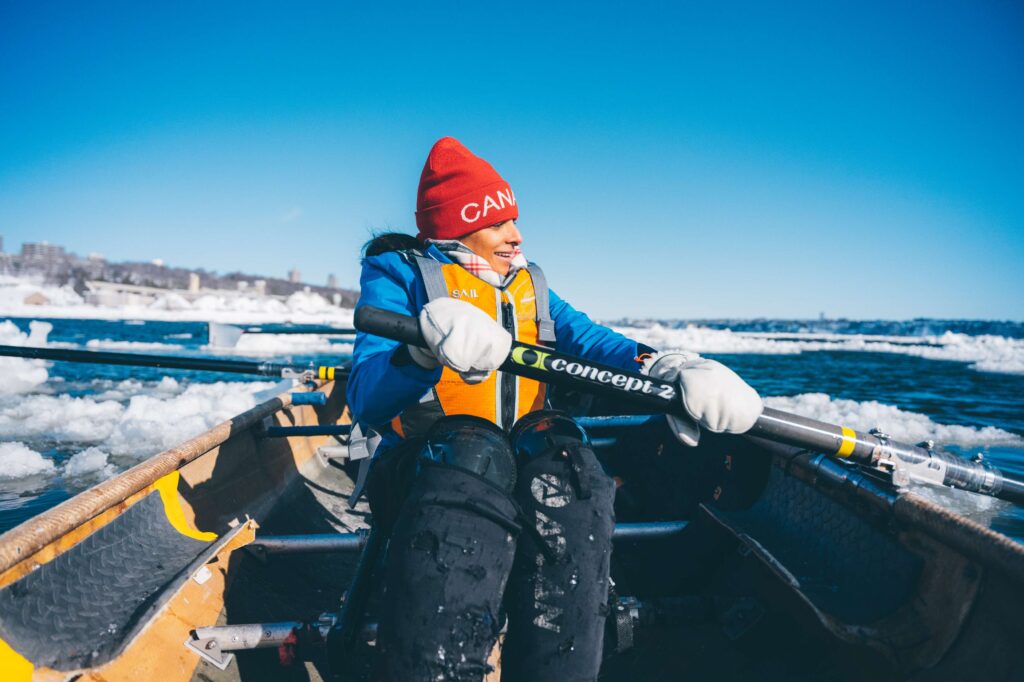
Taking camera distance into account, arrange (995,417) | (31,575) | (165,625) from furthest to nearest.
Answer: (995,417)
(165,625)
(31,575)

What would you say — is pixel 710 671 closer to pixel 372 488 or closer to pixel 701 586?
pixel 701 586

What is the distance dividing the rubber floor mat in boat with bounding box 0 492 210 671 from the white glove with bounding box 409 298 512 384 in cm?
144

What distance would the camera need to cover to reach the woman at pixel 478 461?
1359mm

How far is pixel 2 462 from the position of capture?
5.55m

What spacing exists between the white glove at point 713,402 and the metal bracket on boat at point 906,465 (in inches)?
22.1

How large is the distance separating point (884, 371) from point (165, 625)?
32603 millimetres

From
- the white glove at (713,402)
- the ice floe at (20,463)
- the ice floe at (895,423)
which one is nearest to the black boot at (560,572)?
the white glove at (713,402)

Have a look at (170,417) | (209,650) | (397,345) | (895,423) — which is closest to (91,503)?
(209,650)

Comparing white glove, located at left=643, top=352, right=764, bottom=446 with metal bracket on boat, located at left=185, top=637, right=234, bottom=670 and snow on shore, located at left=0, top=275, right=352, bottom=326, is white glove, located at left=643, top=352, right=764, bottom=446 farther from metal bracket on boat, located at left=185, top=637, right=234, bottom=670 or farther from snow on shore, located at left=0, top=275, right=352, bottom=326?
snow on shore, located at left=0, top=275, right=352, bottom=326

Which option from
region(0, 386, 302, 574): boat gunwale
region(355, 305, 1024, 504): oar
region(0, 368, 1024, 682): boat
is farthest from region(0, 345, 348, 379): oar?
region(355, 305, 1024, 504): oar

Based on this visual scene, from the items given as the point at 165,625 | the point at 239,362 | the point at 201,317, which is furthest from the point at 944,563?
the point at 201,317

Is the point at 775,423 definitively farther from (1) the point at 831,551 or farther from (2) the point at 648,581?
(2) the point at 648,581

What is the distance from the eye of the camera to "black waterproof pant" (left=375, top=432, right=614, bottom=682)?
1.32m

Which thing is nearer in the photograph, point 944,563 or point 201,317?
point 944,563
